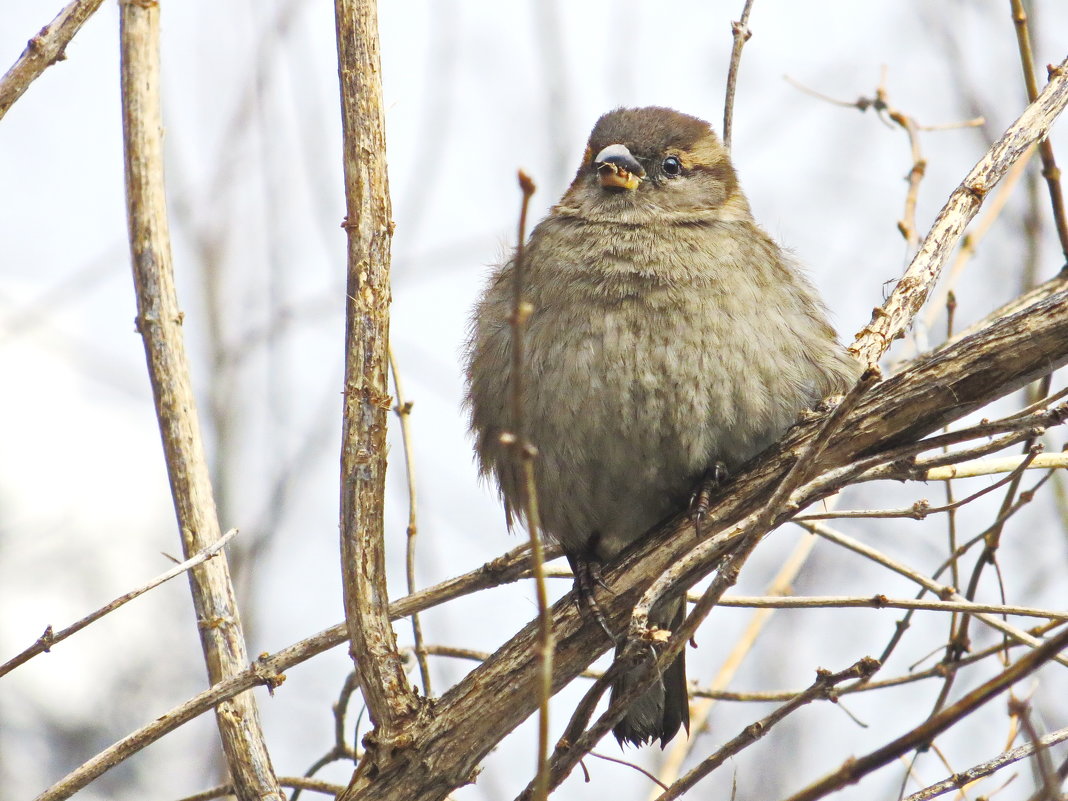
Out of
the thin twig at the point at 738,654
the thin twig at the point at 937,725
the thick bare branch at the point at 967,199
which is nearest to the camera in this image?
Result: the thin twig at the point at 937,725

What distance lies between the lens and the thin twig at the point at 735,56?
12.3 feet

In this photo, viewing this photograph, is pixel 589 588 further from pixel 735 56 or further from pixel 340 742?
pixel 735 56

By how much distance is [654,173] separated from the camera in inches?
169

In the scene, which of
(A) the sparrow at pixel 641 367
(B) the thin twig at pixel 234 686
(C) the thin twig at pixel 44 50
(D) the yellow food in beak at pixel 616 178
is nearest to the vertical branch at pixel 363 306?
(B) the thin twig at pixel 234 686

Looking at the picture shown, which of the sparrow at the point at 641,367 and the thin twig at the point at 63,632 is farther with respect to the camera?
the sparrow at the point at 641,367

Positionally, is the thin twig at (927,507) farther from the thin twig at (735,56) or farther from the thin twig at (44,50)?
the thin twig at (44,50)

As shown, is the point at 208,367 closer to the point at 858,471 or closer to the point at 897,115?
the point at 897,115

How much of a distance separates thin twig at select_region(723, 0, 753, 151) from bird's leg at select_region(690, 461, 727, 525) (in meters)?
1.19

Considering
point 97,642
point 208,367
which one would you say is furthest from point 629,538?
point 97,642

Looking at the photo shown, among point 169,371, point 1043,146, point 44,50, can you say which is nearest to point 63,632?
point 169,371

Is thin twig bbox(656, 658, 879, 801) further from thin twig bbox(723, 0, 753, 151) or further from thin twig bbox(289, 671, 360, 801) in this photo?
thin twig bbox(723, 0, 753, 151)

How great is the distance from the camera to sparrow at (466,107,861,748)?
3.46 metres

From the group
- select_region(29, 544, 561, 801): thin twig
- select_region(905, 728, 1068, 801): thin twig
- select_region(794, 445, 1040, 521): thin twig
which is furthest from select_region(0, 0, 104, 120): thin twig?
select_region(905, 728, 1068, 801): thin twig

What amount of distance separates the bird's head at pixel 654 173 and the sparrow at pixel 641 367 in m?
0.01
